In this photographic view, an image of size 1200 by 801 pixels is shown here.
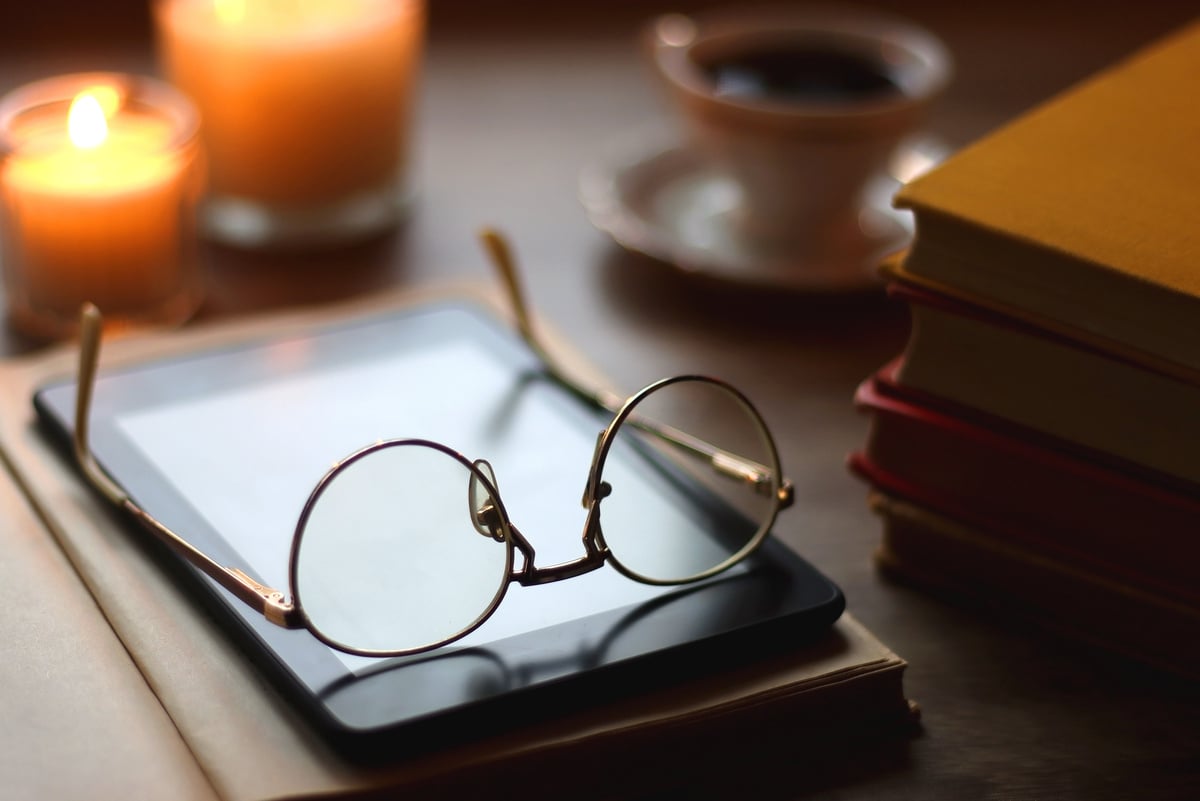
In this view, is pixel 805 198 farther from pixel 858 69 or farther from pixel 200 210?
pixel 200 210

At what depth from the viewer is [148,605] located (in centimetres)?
49

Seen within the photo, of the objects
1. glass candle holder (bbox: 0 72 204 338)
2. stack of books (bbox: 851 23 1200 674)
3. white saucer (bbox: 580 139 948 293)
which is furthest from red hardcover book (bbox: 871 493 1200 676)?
glass candle holder (bbox: 0 72 204 338)

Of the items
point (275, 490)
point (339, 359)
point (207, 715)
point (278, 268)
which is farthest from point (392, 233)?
point (207, 715)

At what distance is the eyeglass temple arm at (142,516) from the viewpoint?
46cm

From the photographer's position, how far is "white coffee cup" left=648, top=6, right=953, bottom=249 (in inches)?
29.9

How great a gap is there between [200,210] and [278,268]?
0.08 meters

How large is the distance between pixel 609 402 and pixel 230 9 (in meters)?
0.38

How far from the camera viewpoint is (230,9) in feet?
2.72

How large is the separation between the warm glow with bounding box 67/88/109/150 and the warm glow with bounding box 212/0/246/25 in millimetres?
113

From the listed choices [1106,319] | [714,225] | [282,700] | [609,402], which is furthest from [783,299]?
[282,700]

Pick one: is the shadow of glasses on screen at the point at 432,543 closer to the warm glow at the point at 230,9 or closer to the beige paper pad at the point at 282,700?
the beige paper pad at the point at 282,700

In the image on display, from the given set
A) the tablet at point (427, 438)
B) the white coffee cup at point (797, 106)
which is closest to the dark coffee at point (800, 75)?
the white coffee cup at point (797, 106)

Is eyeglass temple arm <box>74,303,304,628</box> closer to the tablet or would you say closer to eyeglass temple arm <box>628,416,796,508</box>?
the tablet

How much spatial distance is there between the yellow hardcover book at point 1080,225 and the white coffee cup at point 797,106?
0.18 meters
